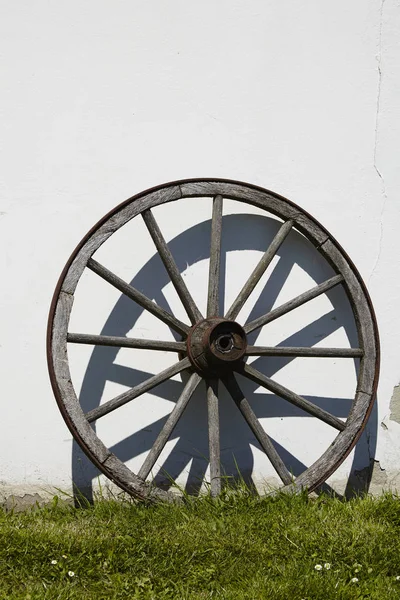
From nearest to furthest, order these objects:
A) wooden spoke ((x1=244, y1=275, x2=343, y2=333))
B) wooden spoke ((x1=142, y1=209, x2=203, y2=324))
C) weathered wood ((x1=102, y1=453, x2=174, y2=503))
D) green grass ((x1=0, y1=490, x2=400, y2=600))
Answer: green grass ((x1=0, y1=490, x2=400, y2=600)) → weathered wood ((x1=102, y1=453, x2=174, y2=503)) → wooden spoke ((x1=142, y1=209, x2=203, y2=324)) → wooden spoke ((x1=244, y1=275, x2=343, y2=333))

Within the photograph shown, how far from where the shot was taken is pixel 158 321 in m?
4.20

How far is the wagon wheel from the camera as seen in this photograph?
3.74 m

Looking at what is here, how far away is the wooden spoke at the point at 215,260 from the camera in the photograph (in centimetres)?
402

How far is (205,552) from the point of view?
332cm

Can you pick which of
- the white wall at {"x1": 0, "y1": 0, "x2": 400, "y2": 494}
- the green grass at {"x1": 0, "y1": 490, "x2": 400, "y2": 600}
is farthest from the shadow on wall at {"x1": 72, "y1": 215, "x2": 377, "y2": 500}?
the green grass at {"x1": 0, "y1": 490, "x2": 400, "y2": 600}

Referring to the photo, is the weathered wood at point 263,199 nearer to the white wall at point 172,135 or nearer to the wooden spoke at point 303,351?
the white wall at point 172,135

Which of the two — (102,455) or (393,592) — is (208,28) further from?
(393,592)

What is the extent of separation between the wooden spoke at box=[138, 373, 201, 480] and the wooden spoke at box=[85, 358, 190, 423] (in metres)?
0.09

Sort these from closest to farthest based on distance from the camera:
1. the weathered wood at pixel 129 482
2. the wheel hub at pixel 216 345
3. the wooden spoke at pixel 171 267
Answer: the weathered wood at pixel 129 482 → the wheel hub at pixel 216 345 → the wooden spoke at pixel 171 267

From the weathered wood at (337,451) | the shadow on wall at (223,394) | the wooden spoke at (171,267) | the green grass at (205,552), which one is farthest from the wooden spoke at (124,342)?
the weathered wood at (337,451)

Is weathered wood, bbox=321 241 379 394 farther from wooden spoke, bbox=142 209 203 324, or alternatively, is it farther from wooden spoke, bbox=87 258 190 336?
wooden spoke, bbox=87 258 190 336

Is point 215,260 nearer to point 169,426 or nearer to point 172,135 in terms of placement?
point 172,135

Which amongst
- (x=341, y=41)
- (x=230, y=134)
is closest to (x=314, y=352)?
(x=230, y=134)

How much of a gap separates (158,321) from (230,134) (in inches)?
40.9
